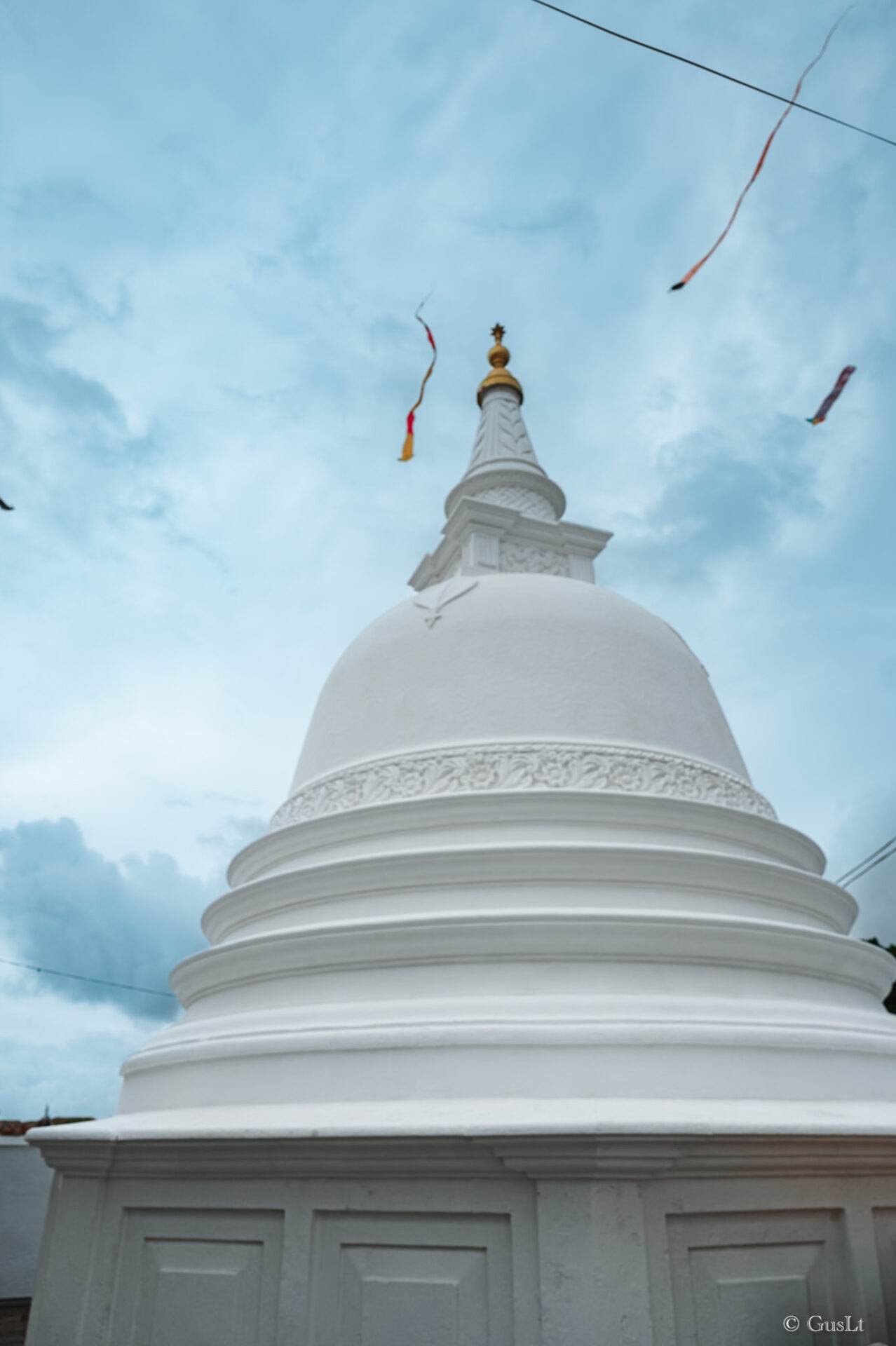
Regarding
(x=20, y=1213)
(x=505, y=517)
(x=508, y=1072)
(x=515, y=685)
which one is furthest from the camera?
(x=20, y=1213)

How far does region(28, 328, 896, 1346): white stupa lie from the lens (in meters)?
4.74

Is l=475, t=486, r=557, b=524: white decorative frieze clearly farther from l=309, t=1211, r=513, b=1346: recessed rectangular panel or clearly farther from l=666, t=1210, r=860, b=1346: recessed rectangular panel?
l=309, t=1211, r=513, b=1346: recessed rectangular panel

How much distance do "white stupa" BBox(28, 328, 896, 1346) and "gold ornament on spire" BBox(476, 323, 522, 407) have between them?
775 centimetres

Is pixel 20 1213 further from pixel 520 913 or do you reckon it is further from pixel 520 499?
pixel 520 499

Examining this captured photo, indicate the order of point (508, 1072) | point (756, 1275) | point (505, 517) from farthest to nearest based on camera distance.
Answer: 1. point (505, 517)
2. point (508, 1072)
3. point (756, 1275)

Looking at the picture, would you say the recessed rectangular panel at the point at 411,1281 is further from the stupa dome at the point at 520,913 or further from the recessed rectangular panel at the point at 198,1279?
the stupa dome at the point at 520,913

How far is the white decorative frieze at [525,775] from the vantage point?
7.95 metres

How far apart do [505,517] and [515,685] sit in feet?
14.4

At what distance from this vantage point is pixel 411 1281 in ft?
16.1

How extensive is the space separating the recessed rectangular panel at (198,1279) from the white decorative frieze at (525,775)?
11.4 feet

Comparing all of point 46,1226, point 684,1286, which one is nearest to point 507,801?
point 684,1286

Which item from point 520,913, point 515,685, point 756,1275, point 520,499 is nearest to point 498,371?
point 520,499

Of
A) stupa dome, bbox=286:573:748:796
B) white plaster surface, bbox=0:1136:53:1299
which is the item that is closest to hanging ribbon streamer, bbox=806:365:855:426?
stupa dome, bbox=286:573:748:796

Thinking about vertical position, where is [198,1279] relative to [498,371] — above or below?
below
